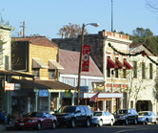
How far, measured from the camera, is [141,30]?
134m

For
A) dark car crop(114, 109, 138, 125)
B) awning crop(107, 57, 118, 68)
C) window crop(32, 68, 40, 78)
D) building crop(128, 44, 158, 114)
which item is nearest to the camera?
window crop(32, 68, 40, 78)

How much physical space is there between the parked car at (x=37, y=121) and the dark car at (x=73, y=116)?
3.28ft

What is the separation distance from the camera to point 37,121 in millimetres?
31953

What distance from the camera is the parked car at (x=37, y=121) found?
31.8m

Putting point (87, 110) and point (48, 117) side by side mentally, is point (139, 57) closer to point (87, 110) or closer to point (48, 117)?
point (87, 110)

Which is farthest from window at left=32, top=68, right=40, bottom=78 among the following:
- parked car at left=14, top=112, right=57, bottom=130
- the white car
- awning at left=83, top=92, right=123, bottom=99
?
parked car at left=14, top=112, right=57, bottom=130

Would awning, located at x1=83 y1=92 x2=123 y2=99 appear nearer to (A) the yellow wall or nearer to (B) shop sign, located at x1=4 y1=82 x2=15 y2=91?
(A) the yellow wall

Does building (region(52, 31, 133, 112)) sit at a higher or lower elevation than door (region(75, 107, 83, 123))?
higher

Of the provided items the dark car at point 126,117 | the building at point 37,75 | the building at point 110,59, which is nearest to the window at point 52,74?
the building at point 37,75

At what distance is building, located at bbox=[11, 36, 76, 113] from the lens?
40562 mm

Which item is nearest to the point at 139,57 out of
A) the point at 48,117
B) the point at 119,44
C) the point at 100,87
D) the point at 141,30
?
the point at 119,44

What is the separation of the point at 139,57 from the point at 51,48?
19285 millimetres

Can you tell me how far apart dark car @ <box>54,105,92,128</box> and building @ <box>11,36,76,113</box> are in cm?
443

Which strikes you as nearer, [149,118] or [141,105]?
[149,118]
